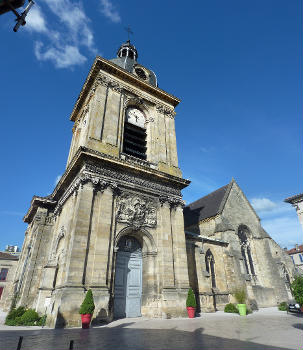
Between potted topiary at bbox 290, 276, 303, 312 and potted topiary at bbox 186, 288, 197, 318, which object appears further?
potted topiary at bbox 186, 288, 197, 318

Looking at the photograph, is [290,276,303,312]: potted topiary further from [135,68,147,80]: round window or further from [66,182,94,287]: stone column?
[135,68,147,80]: round window

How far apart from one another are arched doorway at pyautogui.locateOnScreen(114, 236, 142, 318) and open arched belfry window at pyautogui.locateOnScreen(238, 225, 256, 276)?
1369cm

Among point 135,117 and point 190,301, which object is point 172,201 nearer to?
point 190,301

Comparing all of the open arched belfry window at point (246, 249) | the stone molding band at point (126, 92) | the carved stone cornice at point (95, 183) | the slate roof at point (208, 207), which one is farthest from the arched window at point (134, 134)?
the open arched belfry window at point (246, 249)

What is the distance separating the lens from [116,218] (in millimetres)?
11539

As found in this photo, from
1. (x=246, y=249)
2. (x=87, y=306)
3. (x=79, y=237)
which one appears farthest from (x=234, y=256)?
(x=87, y=306)

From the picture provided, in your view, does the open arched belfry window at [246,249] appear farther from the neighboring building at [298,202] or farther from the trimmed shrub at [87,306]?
the trimmed shrub at [87,306]

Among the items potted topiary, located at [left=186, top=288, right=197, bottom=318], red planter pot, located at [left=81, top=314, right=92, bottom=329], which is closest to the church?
potted topiary, located at [left=186, top=288, right=197, bottom=318]

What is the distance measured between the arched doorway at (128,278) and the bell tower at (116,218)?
0.04 meters

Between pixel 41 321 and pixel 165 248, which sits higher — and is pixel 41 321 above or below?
below

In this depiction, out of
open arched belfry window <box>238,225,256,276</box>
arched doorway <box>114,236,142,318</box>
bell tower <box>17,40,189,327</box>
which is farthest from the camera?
open arched belfry window <box>238,225,256,276</box>

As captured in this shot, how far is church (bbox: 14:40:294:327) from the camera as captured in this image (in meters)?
10.1

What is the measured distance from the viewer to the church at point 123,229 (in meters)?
10.1

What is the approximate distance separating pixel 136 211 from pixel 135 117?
23.5ft
